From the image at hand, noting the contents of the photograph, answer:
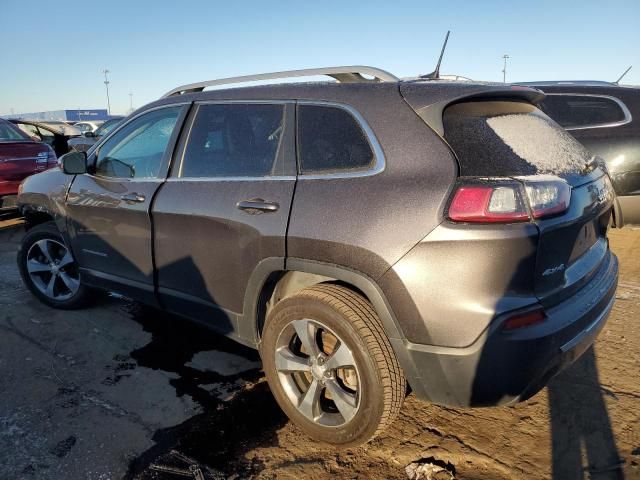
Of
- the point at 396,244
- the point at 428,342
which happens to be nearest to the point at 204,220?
the point at 396,244

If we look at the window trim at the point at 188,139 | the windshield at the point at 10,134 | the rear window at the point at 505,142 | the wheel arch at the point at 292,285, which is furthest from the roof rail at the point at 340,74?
the windshield at the point at 10,134

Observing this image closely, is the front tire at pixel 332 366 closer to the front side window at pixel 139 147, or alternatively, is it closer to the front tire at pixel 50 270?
the front side window at pixel 139 147

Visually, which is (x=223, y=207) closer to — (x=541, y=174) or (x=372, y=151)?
(x=372, y=151)

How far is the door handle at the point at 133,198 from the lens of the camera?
9.92 ft

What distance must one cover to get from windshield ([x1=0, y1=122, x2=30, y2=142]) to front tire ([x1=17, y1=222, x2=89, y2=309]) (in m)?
4.31

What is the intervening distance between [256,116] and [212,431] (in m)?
1.74

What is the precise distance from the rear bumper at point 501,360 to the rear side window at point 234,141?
1237mm

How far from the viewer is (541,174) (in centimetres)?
192

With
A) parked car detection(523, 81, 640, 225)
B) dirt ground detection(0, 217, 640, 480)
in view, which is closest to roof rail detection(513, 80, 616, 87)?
parked car detection(523, 81, 640, 225)

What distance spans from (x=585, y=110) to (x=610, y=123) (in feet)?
0.99

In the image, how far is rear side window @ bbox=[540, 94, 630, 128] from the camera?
15.0 feet

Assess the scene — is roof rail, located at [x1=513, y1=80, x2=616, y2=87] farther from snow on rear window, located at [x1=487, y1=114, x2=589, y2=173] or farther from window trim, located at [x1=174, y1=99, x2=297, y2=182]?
window trim, located at [x1=174, y1=99, x2=297, y2=182]

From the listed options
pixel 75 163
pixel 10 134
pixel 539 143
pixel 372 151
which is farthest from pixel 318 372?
pixel 10 134

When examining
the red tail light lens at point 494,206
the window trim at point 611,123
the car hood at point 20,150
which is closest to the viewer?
the red tail light lens at point 494,206
